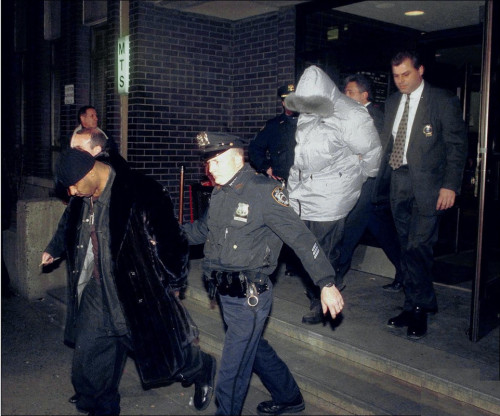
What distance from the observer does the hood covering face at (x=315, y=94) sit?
4875mm

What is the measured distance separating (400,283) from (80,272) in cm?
381

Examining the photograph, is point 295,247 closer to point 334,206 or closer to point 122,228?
point 122,228

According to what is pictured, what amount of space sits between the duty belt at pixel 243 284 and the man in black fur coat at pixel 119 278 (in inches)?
15.6

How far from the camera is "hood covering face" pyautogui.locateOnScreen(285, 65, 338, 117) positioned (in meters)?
4.88

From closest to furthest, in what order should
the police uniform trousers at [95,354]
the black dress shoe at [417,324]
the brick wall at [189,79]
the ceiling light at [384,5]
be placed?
the police uniform trousers at [95,354], the black dress shoe at [417,324], the ceiling light at [384,5], the brick wall at [189,79]

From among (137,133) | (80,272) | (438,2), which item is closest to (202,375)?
(80,272)

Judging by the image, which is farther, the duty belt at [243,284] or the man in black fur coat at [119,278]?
the man in black fur coat at [119,278]

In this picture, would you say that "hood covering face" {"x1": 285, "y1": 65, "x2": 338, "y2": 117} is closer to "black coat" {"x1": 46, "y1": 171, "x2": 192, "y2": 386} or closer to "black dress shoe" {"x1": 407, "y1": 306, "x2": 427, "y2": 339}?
"black coat" {"x1": 46, "y1": 171, "x2": 192, "y2": 386}

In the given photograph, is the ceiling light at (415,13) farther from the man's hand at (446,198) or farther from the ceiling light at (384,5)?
the man's hand at (446,198)

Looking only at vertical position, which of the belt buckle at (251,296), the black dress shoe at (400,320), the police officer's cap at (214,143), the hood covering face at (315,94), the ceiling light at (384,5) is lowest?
the black dress shoe at (400,320)

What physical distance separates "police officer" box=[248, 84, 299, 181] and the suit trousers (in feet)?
5.54

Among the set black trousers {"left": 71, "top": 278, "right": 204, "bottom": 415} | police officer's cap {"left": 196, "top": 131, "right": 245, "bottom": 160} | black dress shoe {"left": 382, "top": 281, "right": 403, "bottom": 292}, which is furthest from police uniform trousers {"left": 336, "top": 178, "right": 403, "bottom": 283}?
black trousers {"left": 71, "top": 278, "right": 204, "bottom": 415}

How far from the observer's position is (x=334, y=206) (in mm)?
5105

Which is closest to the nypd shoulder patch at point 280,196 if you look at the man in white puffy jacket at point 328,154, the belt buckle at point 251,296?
the belt buckle at point 251,296
